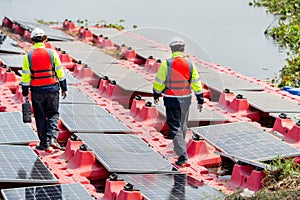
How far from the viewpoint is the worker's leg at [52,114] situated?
339 inches

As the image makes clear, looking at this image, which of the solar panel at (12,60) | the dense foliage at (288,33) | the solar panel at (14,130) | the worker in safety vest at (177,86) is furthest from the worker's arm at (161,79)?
the dense foliage at (288,33)

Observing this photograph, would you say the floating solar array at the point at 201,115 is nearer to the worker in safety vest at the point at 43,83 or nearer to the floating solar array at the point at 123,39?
the worker in safety vest at the point at 43,83

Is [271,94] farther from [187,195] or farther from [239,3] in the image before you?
[239,3]

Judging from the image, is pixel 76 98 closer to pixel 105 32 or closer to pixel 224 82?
pixel 224 82

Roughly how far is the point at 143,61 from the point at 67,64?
169cm

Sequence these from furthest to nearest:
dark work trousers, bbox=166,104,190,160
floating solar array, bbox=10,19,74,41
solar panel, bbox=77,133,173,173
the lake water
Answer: the lake water
floating solar array, bbox=10,19,74,41
dark work trousers, bbox=166,104,190,160
solar panel, bbox=77,133,173,173

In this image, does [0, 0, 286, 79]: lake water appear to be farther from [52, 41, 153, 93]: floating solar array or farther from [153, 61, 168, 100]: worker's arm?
[153, 61, 168, 100]: worker's arm

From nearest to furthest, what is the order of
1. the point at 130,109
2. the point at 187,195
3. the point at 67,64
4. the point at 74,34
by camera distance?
1. the point at 187,195
2. the point at 130,109
3. the point at 67,64
4. the point at 74,34

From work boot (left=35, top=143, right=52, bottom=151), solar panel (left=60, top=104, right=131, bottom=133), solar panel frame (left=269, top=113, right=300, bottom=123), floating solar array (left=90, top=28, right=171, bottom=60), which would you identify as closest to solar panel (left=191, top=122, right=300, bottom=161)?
solar panel frame (left=269, top=113, right=300, bottom=123)

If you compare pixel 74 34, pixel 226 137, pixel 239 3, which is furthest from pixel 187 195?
pixel 239 3

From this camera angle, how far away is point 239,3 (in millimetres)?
26078

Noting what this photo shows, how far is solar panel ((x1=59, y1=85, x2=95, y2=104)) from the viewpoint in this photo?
34.1 ft

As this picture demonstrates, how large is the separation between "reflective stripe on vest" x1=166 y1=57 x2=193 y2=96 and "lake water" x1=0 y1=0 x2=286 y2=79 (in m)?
5.28

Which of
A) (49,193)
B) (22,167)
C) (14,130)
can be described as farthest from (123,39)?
(49,193)
